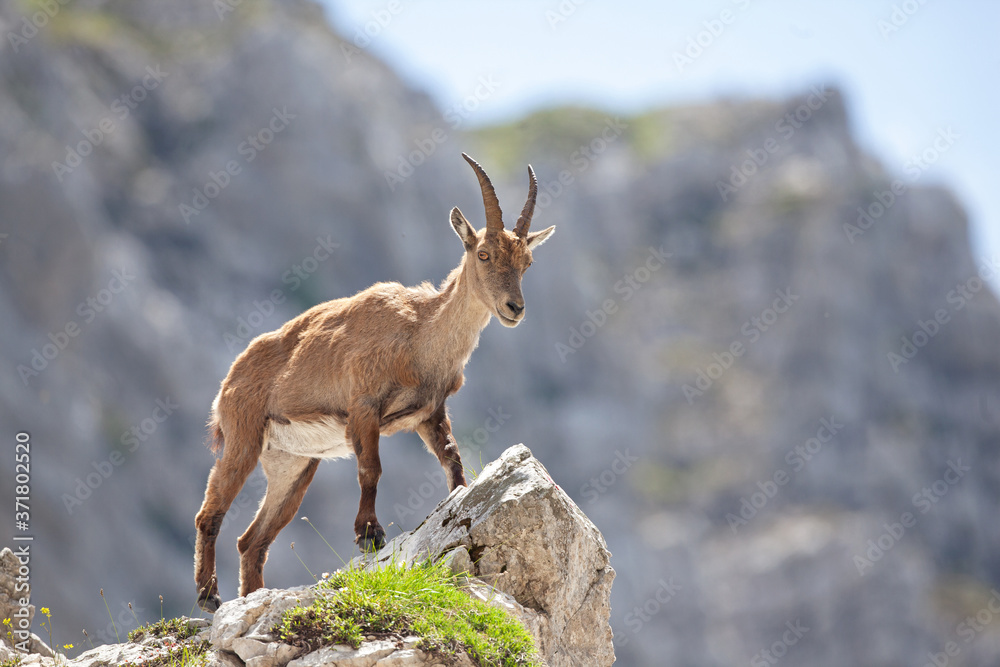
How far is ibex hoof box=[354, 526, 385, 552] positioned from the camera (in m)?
9.27

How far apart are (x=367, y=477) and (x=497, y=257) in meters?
2.70

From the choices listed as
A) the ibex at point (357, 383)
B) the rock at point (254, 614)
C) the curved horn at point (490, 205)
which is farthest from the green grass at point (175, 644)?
the curved horn at point (490, 205)

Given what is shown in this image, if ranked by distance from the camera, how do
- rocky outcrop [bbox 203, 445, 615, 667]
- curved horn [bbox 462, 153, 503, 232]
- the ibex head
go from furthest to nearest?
curved horn [bbox 462, 153, 503, 232] < the ibex head < rocky outcrop [bbox 203, 445, 615, 667]

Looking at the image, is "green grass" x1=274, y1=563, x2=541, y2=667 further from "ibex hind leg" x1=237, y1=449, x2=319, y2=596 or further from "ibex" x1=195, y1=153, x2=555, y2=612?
"ibex hind leg" x1=237, y1=449, x2=319, y2=596

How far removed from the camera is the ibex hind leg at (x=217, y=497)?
10180 mm

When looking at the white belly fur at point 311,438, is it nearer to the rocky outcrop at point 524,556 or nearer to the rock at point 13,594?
the rocky outcrop at point 524,556

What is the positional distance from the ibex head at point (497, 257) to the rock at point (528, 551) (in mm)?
1572

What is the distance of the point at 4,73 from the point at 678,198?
9948cm

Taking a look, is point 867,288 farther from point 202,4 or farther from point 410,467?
point 202,4

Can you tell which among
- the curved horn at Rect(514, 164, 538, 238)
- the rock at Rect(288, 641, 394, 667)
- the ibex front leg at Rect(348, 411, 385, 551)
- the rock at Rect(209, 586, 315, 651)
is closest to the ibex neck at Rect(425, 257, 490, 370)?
the curved horn at Rect(514, 164, 538, 238)

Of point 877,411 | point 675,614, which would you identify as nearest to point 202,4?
point 675,614

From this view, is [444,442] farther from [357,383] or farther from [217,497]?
[217,497]

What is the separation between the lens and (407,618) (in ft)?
25.7

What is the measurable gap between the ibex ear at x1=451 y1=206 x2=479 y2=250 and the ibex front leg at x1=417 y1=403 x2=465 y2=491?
6.05 feet
